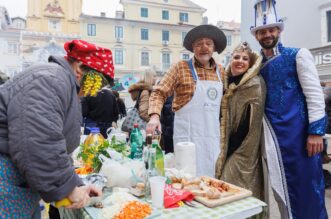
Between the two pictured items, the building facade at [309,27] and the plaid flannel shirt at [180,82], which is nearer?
the plaid flannel shirt at [180,82]

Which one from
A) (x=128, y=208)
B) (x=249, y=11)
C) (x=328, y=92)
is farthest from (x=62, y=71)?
(x=249, y=11)

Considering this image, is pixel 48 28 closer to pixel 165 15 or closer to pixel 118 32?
pixel 118 32

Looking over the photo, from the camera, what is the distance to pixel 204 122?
7.57 ft

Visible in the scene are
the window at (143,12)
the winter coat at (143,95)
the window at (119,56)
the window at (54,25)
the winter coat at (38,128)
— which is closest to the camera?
the winter coat at (38,128)

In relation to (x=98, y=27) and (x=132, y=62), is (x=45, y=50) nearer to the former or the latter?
(x=98, y=27)

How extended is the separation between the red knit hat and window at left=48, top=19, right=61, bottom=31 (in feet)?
105

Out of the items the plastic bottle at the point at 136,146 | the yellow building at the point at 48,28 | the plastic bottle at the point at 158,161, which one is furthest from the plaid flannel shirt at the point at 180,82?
the yellow building at the point at 48,28

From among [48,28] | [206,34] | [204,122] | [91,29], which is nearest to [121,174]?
[204,122]

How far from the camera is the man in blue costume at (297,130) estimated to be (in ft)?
6.46

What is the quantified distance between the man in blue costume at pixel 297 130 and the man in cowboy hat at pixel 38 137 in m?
1.44

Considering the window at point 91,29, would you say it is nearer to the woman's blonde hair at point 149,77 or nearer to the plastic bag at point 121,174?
the woman's blonde hair at point 149,77

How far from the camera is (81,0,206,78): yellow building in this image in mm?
28038

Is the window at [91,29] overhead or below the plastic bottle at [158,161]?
overhead

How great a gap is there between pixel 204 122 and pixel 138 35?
28.2m
